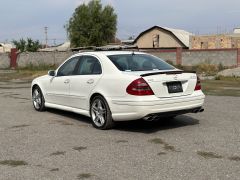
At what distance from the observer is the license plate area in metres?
7.99

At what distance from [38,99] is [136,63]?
3.68 m

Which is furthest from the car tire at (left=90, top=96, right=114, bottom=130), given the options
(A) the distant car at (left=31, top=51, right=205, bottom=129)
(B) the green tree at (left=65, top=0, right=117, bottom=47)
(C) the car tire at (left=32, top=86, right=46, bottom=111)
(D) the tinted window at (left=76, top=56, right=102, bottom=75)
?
(B) the green tree at (left=65, top=0, right=117, bottom=47)

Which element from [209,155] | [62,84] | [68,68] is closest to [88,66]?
[68,68]

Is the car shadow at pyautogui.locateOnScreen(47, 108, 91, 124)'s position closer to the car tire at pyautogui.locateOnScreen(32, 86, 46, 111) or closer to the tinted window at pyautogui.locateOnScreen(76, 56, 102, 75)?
the car tire at pyautogui.locateOnScreen(32, 86, 46, 111)

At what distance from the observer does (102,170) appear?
5684 mm

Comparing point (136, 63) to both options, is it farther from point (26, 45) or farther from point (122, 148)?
point (26, 45)

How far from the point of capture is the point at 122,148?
6.86 meters

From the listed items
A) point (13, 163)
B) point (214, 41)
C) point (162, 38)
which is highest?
point (162, 38)

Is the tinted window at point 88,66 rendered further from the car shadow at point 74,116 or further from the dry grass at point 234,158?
the dry grass at point 234,158

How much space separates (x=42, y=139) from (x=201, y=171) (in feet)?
10.6

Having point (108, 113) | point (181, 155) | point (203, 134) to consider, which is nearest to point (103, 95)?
point (108, 113)

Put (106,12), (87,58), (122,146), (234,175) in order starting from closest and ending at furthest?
(234,175) → (122,146) → (87,58) → (106,12)

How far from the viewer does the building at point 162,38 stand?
237 ft

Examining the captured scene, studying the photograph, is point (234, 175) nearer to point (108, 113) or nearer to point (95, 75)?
point (108, 113)
